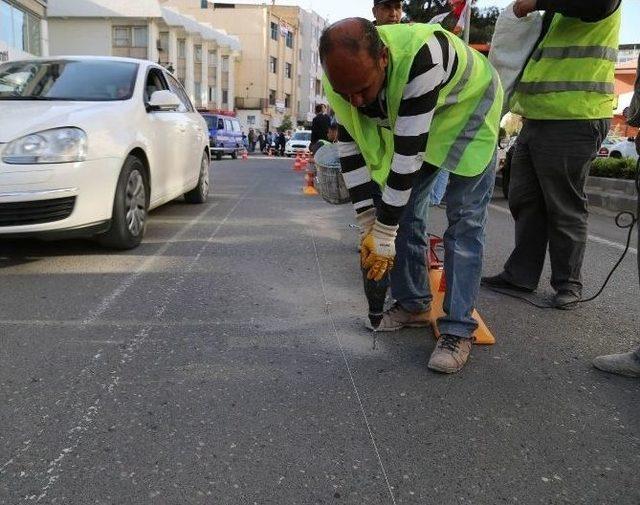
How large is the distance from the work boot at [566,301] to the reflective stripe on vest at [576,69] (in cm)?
103

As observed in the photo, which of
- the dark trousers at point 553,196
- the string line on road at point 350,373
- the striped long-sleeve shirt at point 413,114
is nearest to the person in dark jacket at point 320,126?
the string line on road at point 350,373

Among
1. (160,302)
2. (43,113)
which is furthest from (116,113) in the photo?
(160,302)

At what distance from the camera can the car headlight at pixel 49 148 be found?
365cm

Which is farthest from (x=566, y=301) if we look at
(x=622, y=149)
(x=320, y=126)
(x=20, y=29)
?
(x=20, y=29)

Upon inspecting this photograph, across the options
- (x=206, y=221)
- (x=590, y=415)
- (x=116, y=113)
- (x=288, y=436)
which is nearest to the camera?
(x=288, y=436)

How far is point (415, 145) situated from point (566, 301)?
1.84 metres

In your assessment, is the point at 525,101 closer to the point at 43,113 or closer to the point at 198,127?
the point at 43,113

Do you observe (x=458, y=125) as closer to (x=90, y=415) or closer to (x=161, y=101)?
(x=90, y=415)

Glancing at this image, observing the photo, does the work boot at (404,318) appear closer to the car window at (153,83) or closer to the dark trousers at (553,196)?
the dark trousers at (553,196)

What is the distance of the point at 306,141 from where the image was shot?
3372cm

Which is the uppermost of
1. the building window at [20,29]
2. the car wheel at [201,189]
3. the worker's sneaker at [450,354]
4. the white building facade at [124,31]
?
the white building facade at [124,31]

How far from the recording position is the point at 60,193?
3.76 metres

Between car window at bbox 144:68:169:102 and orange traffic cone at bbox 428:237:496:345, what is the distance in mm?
2986

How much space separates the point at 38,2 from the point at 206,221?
23970mm
